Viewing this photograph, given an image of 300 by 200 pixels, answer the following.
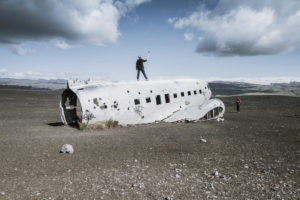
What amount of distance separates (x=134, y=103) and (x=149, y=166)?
29.9 ft

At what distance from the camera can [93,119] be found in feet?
52.1

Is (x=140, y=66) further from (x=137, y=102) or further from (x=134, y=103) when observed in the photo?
(x=134, y=103)

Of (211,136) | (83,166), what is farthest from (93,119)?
(211,136)

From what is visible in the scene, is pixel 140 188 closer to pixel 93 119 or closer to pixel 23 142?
pixel 23 142

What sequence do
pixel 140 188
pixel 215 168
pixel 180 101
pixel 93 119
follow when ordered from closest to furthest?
1. pixel 140 188
2. pixel 215 168
3. pixel 93 119
4. pixel 180 101

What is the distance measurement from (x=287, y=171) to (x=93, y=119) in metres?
11.9

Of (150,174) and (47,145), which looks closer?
(150,174)

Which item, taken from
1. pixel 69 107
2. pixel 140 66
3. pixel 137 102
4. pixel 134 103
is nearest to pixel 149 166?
pixel 134 103

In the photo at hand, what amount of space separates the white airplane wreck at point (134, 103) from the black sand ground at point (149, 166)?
7.32 ft

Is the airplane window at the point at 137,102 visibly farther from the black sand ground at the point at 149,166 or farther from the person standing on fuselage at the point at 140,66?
the person standing on fuselage at the point at 140,66

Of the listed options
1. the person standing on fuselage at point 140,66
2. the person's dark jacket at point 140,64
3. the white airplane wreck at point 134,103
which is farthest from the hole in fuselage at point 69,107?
the person's dark jacket at point 140,64

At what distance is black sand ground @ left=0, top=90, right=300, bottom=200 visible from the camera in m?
6.80

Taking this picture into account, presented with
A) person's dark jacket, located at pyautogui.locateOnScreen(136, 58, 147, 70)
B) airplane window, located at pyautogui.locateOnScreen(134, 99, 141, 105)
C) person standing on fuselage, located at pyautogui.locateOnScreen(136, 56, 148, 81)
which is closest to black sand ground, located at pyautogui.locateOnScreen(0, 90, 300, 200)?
airplane window, located at pyautogui.locateOnScreen(134, 99, 141, 105)

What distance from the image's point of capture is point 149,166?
8.95 m
